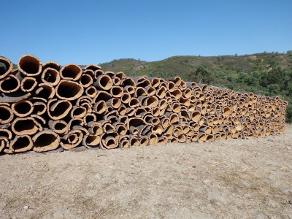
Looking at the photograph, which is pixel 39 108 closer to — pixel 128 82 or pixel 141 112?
pixel 128 82

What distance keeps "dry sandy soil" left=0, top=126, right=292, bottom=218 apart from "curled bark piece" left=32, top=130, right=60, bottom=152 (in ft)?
0.44

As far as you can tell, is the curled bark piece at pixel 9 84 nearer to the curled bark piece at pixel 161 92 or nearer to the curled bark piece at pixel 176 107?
the curled bark piece at pixel 161 92

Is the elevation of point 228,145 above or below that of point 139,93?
below

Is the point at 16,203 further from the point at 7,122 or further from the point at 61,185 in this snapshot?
the point at 7,122

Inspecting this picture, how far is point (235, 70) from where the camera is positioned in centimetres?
4075

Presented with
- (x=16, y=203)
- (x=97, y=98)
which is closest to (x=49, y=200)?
(x=16, y=203)

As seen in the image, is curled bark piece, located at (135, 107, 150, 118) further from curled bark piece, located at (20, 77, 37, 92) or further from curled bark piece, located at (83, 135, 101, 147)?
curled bark piece, located at (20, 77, 37, 92)

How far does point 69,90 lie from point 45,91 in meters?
0.54

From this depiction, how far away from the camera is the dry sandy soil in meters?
3.73

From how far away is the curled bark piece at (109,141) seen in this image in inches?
239

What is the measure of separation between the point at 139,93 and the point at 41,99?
221 cm

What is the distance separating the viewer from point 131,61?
2216 inches

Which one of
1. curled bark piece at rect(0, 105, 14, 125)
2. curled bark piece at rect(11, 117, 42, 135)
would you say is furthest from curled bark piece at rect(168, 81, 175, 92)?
curled bark piece at rect(0, 105, 14, 125)

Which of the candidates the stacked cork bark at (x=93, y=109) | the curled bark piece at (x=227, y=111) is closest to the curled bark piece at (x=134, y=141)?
the stacked cork bark at (x=93, y=109)
